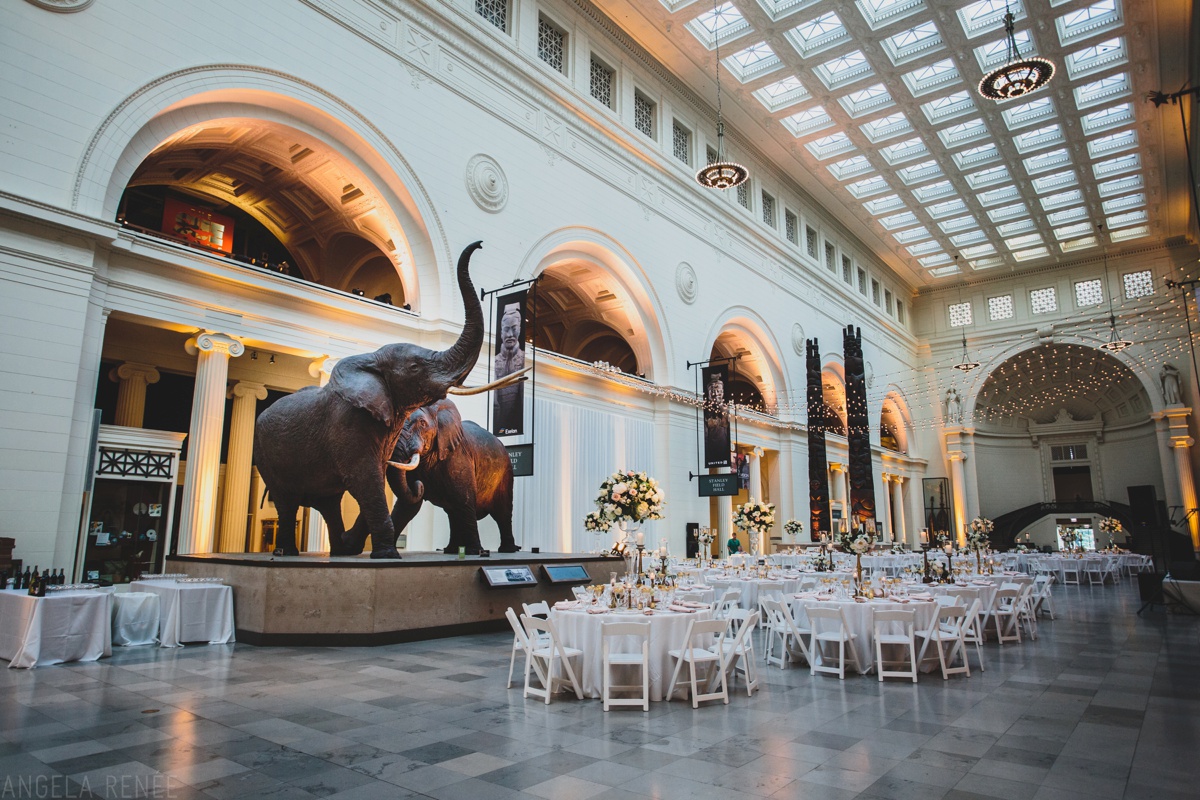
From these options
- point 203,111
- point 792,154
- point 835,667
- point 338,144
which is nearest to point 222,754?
point 835,667

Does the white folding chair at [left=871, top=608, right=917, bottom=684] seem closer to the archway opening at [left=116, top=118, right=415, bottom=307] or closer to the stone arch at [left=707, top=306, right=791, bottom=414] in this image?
the archway opening at [left=116, top=118, right=415, bottom=307]

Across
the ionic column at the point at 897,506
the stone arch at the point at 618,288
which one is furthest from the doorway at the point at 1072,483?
the stone arch at the point at 618,288

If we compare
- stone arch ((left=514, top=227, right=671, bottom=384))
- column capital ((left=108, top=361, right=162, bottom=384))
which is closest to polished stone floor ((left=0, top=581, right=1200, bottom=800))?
column capital ((left=108, top=361, right=162, bottom=384))

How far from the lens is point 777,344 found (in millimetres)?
25281

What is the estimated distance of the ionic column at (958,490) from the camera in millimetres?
34375

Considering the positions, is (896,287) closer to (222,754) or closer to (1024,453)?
(1024,453)

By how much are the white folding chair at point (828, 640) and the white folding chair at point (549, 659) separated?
7.67 ft

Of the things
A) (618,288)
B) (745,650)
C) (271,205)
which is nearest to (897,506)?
(618,288)

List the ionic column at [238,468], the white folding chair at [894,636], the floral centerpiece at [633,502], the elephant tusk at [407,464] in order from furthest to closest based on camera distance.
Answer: the ionic column at [238,468] → the floral centerpiece at [633,502] → the elephant tusk at [407,464] → the white folding chair at [894,636]

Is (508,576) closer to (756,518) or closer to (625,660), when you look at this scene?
(625,660)

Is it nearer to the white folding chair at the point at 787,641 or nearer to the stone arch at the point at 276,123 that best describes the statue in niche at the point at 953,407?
the stone arch at the point at 276,123

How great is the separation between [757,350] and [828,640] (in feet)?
63.6

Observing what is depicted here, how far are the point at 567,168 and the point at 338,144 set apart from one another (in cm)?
592

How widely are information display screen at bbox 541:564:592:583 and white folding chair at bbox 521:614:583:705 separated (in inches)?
149
